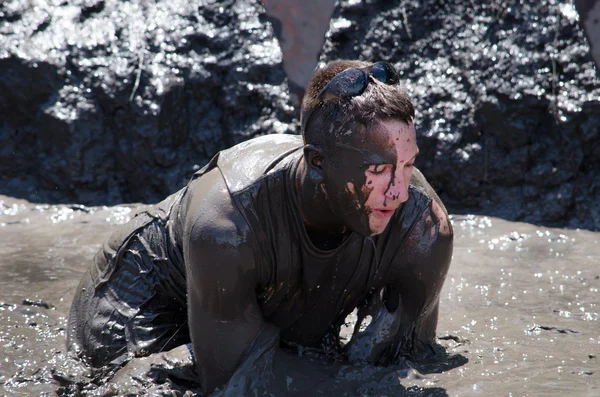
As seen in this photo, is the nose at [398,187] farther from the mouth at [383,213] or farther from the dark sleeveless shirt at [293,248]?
the dark sleeveless shirt at [293,248]

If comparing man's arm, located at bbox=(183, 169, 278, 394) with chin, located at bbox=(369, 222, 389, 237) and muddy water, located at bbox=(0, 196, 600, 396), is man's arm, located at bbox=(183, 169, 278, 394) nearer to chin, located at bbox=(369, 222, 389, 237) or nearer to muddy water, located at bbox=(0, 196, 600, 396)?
muddy water, located at bbox=(0, 196, 600, 396)

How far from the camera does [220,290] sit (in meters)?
2.78

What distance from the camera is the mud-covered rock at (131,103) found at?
583 centimetres

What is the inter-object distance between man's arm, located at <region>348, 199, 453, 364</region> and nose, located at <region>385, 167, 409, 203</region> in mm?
336

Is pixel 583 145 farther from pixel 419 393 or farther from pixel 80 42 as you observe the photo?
pixel 80 42

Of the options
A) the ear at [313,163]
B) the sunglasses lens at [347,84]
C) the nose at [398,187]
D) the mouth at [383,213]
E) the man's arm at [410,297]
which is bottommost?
the man's arm at [410,297]

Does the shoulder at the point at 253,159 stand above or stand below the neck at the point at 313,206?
above

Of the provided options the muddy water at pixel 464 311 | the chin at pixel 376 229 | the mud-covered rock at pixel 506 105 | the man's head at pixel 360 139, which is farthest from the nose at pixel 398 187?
the mud-covered rock at pixel 506 105

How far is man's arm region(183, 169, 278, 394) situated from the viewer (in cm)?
277

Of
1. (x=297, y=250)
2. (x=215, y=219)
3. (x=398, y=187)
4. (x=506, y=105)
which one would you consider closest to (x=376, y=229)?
(x=398, y=187)

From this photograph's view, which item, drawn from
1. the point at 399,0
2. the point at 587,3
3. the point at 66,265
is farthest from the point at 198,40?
the point at 587,3

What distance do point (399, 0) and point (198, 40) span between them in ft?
4.63

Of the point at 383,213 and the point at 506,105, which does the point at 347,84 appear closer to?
the point at 383,213

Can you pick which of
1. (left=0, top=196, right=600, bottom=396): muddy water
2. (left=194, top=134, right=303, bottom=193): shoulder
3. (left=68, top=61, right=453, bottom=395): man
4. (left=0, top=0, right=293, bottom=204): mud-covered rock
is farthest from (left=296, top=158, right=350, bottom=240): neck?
(left=0, top=0, right=293, bottom=204): mud-covered rock
